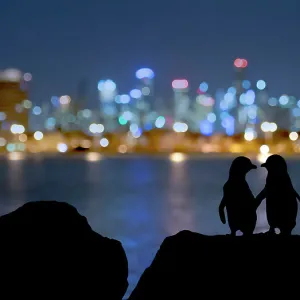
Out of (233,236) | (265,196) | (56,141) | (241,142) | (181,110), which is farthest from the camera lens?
(181,110)

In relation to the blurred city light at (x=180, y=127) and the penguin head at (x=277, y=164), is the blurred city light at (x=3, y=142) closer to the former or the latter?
the blurred city light at (x=180, y=127)

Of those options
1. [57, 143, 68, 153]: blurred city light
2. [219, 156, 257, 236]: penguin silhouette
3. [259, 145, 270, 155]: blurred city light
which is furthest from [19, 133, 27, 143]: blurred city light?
[219, 156, 257, 236]: penguin silhouette

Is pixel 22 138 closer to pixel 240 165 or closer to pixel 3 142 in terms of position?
pixel 3 142

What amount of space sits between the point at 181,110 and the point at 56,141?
2624 cm

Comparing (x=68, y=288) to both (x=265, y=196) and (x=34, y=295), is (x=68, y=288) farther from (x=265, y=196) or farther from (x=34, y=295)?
(x=265, y=196)

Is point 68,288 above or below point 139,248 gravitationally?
above

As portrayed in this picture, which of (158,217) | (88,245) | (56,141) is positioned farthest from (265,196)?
(56,141)

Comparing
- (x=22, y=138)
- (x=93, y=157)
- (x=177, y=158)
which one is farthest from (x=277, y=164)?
(x=22, y=138)

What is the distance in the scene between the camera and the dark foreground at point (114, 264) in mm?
3572

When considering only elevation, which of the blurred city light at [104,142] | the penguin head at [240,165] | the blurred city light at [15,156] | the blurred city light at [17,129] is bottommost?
the blurred city light at [15,156]

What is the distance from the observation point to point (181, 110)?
12781 centimetres

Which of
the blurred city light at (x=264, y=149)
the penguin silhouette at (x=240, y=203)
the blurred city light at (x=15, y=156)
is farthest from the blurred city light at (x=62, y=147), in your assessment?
the penguin silhouette at (x=240, y=203)

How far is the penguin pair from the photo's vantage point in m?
4.07

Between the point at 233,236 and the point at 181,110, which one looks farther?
the point at 181,110
